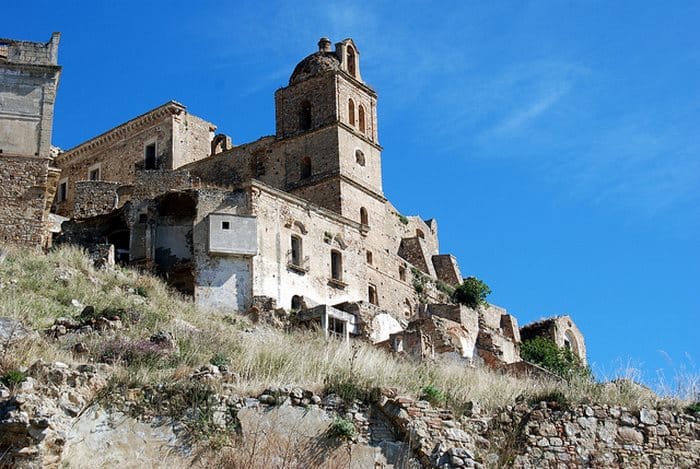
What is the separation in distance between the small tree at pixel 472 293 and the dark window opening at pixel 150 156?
14757mm

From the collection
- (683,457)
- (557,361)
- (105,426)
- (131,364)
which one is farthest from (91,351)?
(557,361)

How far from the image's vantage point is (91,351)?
18906mm

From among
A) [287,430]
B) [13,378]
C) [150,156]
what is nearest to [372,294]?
[150,156]

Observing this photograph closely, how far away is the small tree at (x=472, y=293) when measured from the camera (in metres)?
48.0

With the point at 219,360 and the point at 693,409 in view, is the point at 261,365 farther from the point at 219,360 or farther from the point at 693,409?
the point at 693,409

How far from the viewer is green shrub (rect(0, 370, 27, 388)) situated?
15594 millimetres

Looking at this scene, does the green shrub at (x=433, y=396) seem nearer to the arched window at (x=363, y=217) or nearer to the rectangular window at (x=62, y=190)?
the arched window at (x=363, y=217)

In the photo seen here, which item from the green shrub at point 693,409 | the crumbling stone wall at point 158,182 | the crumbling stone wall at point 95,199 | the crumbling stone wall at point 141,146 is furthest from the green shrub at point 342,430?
the crumbling stone wall at point 141,146

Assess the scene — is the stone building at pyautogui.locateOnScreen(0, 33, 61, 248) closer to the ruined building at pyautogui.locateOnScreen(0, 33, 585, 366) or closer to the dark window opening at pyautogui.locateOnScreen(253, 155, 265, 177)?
the ruined building at pyautogui.locateOnScreen(0, 33, 585, 366)

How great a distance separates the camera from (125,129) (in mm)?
52438

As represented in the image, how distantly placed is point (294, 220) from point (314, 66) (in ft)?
39.1

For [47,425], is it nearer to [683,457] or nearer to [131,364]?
[131,364]

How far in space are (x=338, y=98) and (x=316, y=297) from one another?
1160cm

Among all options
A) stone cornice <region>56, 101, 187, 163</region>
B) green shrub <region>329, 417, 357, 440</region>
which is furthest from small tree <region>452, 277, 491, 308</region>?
green shrub <region>329, 417, 357, 440</region>
